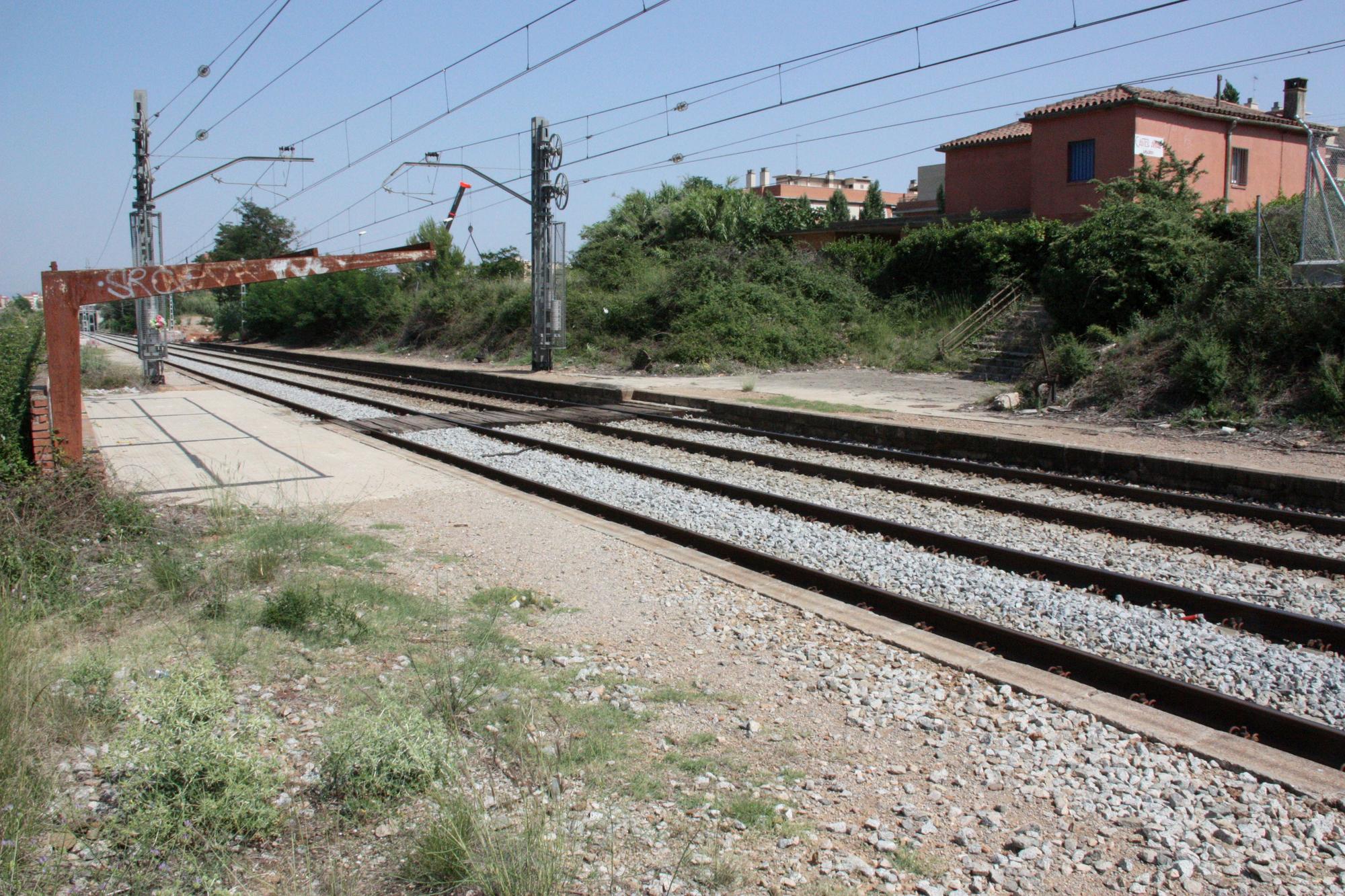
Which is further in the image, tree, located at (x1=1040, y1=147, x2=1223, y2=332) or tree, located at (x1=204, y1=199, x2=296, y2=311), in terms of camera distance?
tree, located at (x1=204, y1=199, x2=296, y2=311)

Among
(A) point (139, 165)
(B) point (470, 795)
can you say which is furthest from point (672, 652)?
(A) point (139, 165)

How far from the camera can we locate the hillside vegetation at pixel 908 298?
615 inches

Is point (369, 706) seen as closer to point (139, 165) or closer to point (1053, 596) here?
point (1053, 596)

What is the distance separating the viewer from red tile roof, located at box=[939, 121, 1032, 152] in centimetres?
3766

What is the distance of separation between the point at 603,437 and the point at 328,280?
49.5 meters

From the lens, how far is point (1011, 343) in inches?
1038

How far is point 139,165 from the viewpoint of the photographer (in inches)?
1045

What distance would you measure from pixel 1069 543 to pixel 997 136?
33.5 metres

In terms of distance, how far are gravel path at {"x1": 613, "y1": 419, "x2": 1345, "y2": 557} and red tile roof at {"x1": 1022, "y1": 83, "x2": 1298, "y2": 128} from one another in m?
23.1

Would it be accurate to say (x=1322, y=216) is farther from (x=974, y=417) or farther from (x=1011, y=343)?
(x=1011, y=343)

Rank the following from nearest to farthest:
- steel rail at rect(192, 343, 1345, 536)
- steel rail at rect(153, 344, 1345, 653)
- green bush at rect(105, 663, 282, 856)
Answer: green bush at rect(105, 663, 282, 856)
steel rail at rect(153, 344, 1345, 653)
steel rail at rect(192, 343, 1345, 536)

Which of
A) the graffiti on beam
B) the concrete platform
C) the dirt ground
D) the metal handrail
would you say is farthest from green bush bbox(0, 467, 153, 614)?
the metal handrail

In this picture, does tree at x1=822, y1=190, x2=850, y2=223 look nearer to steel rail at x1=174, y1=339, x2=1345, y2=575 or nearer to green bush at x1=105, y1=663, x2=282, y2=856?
steel rail at x1=174, y1=339, x2=1345, y2=575

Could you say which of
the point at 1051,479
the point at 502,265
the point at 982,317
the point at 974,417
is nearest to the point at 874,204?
the point at 502,265
